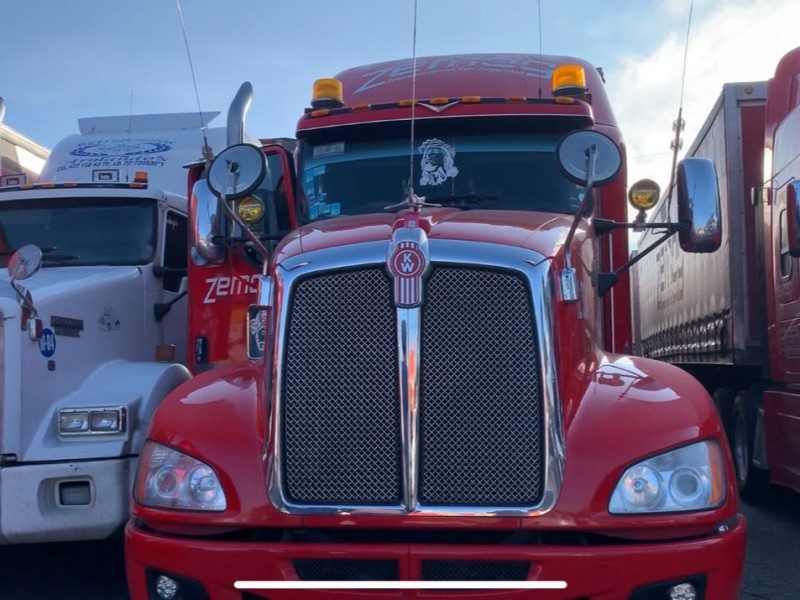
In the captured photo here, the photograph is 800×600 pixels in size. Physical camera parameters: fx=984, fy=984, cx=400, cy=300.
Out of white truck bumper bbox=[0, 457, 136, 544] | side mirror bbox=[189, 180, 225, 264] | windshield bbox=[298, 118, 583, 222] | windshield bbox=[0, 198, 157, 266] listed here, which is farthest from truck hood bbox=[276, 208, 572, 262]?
windshield bbox=[0, 198, 157, 266]

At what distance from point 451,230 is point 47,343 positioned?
2664 millimetres

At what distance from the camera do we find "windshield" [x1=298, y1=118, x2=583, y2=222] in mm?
5312

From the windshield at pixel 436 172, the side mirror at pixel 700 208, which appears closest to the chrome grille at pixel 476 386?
the side mirror at pixel 700 208

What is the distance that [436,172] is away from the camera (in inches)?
214

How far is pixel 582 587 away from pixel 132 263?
4.27 metres

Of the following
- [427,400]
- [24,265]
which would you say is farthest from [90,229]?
[427,400]

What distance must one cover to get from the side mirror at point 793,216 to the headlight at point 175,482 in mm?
4357

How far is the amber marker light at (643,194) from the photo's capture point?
5.95m

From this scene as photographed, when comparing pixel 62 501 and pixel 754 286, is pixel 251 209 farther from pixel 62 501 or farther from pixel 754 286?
pixel 754 286

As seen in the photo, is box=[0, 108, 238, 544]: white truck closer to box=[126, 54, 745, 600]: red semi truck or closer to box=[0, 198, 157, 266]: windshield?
box=[0, 198, 157, 266]: windshield

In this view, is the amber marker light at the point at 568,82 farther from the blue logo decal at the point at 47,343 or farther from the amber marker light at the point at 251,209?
the blue logo decal at the point at 47,343

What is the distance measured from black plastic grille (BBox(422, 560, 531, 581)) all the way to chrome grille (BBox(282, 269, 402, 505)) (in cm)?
29

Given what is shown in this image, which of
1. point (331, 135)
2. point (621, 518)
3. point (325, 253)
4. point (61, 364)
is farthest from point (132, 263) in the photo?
point (621, 518)

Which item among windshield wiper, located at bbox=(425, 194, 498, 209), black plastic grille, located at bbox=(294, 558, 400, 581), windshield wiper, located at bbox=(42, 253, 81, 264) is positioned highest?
windshield wiper, located at bbox=(425, 194, 498, 209)
